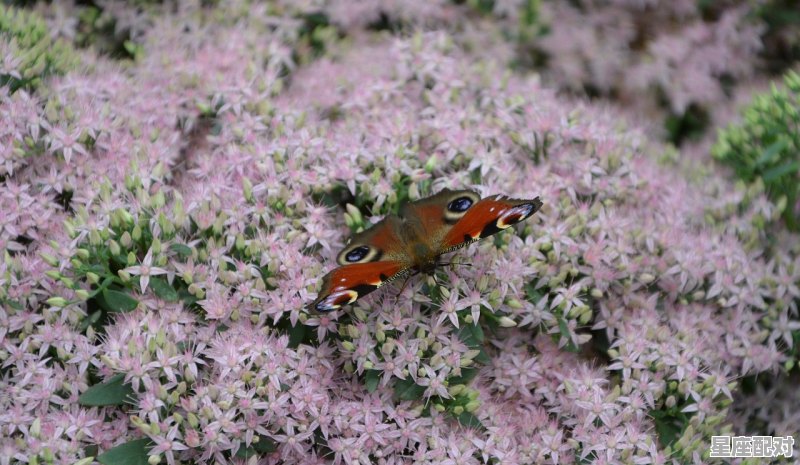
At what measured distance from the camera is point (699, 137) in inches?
153

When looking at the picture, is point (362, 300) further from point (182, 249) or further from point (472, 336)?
point (182, 249)

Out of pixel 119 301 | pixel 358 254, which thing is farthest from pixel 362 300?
pixel 119 301

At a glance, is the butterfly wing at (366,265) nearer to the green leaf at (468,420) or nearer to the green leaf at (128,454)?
the green leaf at (468,420)

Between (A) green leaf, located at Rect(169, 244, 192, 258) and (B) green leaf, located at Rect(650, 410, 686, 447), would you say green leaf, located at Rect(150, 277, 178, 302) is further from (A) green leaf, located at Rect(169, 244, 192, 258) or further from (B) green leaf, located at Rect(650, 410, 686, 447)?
(B) green leaf, located at Rect(650, 410, 686, 447)

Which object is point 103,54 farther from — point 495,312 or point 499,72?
point 495,312

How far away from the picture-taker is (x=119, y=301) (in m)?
2.35

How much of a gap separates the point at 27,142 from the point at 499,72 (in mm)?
1881

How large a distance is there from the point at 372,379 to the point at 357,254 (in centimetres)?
37

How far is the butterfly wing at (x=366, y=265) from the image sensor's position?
2.09m

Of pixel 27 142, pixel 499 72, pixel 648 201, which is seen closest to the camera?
pixel 27 142

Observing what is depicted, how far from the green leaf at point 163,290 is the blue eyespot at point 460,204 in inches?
34.3

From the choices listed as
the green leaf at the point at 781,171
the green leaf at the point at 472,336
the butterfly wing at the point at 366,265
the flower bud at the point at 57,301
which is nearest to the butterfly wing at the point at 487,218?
the butterfly wing at the point at 366,265

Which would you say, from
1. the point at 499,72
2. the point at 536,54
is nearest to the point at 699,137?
the point at 536,54

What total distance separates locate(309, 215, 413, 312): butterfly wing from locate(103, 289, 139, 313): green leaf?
0.54 metres
